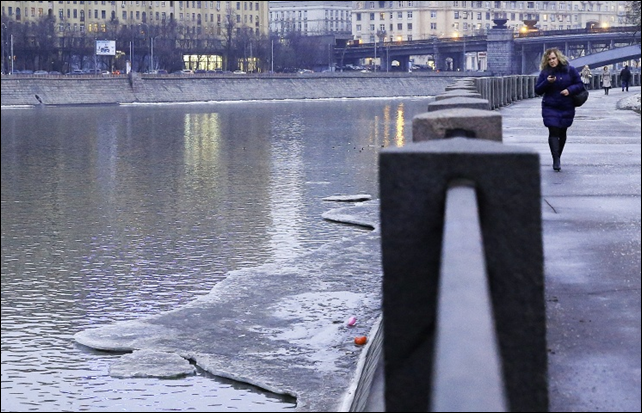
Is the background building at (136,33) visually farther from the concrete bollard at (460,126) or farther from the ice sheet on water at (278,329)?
the concrete bollard at (460,126)

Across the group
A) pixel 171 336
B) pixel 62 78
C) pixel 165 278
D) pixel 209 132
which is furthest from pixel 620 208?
pixel 62 78

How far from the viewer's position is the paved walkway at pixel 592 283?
4723 millimetres

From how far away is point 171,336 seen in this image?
10508mm

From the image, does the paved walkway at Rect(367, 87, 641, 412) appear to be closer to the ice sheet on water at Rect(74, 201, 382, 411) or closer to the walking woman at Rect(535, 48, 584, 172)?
the walking woman at Rect(535, 48, 584, 172)

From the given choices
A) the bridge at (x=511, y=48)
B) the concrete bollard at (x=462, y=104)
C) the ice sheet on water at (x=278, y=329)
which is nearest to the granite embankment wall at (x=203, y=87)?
the bridge at (x=511, y=48)

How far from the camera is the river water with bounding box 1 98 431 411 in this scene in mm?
9125

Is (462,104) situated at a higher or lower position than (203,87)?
higher

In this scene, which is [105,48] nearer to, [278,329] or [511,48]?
[511,48]

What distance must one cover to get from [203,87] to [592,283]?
9852 centimetres

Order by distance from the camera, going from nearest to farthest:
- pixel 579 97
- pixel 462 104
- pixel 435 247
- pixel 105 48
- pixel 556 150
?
pixel 435 247 → pixel 462 104 → pixel 556 150 → pixel 579 97 → pixel 105 48

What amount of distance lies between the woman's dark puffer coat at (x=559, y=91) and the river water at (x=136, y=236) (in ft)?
12.4

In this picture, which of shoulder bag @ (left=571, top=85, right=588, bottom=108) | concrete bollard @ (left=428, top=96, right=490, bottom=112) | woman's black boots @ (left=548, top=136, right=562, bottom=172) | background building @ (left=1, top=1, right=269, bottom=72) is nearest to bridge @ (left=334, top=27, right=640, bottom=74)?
background building @ (left=1, top=1, right=269, bottom=72)

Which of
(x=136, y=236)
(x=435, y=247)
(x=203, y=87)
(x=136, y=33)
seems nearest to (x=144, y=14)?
(x=136, y=33)

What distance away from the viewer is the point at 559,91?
13.6 metres
